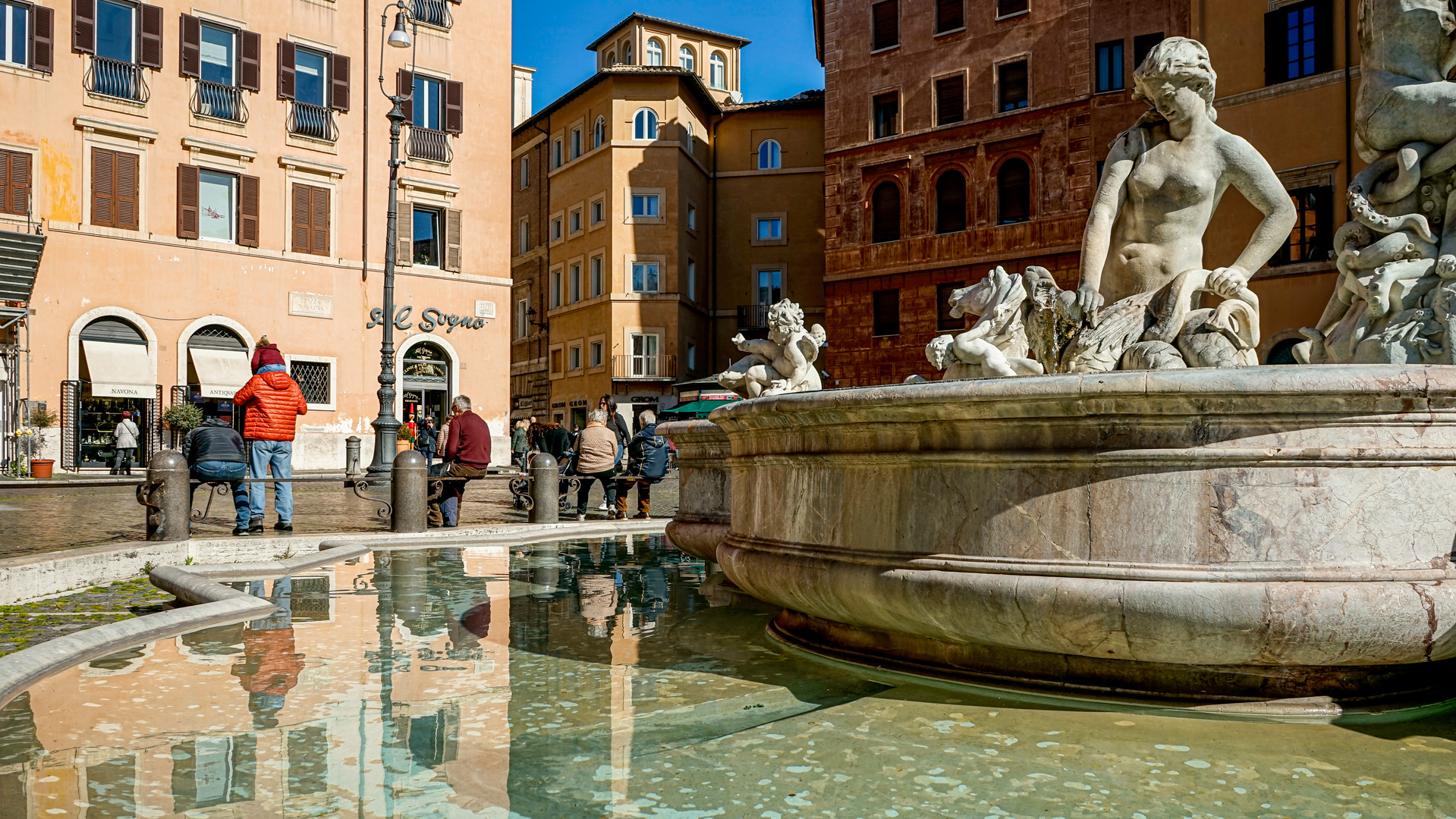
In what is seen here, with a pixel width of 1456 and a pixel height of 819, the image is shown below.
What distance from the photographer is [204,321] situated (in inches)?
1040

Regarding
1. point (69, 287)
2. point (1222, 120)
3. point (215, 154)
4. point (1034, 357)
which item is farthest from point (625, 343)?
point (1034, 357)

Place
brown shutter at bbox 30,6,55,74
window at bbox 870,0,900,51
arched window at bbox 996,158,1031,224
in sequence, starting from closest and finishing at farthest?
brown shutter at bbox 30,6,55,74 → arched window at bbox 996,158,1031,224 → window at bbox 870,0,900,51

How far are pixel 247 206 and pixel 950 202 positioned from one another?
64.7ft

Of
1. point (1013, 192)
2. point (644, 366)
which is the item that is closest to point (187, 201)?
point (644, 366)

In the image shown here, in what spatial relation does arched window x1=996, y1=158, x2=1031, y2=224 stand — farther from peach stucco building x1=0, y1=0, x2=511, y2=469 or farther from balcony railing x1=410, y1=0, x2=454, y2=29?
balcony railing x1=410, y1=0, x2=454, y2=29

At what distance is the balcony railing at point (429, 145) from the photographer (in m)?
30.1

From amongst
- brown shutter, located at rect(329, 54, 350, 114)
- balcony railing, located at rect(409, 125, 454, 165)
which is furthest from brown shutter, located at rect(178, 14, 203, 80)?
balcony railing, located at rect(409, 125, 454, 165)

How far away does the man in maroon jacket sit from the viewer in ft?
36.7

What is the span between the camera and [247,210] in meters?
27.2

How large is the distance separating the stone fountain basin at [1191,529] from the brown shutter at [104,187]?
26.4 meters

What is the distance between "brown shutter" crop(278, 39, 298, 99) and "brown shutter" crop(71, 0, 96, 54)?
13.4 ft

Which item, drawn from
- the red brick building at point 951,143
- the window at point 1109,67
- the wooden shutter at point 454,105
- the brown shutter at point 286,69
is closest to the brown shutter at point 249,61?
the brown shutter at point 286,69

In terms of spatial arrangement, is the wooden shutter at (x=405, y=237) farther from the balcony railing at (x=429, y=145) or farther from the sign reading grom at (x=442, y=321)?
the balcony railing at (x=429, y=145)

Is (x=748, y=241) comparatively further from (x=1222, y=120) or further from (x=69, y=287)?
(x=69, y=287)
